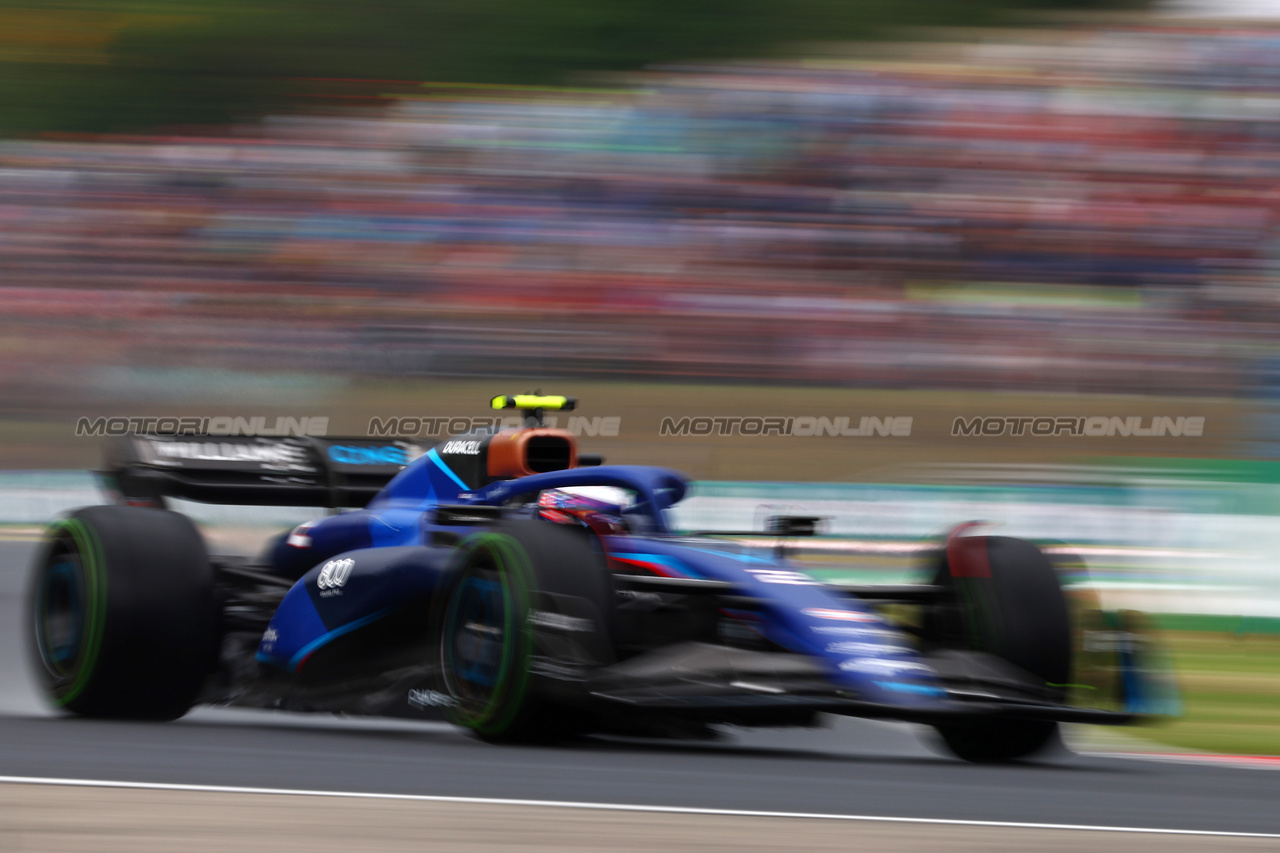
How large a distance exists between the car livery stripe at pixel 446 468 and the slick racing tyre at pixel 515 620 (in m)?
0.84

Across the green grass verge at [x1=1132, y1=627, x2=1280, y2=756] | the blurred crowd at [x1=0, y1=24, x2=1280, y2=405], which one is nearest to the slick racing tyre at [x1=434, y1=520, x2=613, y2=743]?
the green grass verge at [x1=1132, y1=627, x2=1280, y2=756]

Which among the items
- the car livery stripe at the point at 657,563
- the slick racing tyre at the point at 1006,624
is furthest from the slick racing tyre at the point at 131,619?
the slick racing tyre at the point at 1006,624

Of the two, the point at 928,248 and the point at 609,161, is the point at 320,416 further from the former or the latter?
the point at 928,248

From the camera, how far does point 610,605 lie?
4551 mm

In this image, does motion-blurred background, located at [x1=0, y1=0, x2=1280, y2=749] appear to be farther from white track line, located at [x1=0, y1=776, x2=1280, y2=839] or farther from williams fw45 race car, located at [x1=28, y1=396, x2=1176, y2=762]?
white track line, located at [x1=0, y1=776, x2=1280, y2=839]

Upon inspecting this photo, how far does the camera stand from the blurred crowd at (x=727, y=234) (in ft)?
48.9

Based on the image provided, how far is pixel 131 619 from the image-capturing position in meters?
5.30

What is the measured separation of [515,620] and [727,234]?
1181 centimetres

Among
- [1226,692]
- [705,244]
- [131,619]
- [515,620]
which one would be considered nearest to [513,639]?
[515,620]

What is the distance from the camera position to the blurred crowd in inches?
587

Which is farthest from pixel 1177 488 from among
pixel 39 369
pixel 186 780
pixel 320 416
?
pixel 39 369

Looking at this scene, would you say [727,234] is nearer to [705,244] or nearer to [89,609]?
[705,244]

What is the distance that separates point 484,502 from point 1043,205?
11.6m

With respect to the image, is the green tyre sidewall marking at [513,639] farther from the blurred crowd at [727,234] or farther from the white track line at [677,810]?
the blurred crowd at [727,234]
